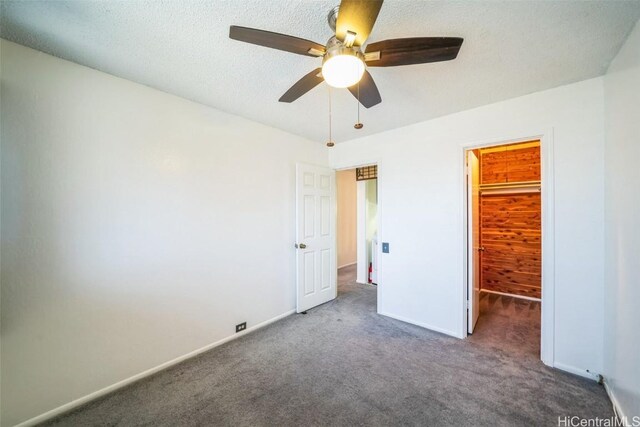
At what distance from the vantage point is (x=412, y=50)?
4.02 feet

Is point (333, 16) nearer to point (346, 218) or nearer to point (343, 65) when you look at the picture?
point (343, 65)

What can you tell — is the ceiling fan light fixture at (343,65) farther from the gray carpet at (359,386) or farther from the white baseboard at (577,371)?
the white baseboard at (577,371)

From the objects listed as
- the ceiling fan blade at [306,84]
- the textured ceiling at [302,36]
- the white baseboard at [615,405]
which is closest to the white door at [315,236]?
the textured ceiling at [302,36]

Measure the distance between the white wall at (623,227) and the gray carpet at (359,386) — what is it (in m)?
0.36

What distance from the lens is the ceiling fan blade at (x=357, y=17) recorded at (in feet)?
3.14

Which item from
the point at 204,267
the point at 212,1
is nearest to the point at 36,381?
the point at 204,267

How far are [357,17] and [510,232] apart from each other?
4287 millimetres

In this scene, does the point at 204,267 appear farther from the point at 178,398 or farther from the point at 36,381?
the point at 36,381

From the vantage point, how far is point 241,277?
2725 millimetres

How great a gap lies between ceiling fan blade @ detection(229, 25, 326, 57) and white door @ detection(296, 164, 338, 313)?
6.68 ft

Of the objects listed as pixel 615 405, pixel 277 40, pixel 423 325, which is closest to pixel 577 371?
pixel 615 405

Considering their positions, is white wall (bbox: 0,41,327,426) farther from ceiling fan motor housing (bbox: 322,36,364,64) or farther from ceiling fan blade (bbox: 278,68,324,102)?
ceiling fan motor housing (bbox: 322,36,364,64)

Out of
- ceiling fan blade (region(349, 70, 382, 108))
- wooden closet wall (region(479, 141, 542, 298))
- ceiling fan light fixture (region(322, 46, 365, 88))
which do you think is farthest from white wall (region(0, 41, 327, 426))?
wooden closet wall (region(479, 141, 542, 298))

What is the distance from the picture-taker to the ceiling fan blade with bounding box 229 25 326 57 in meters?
1.13
